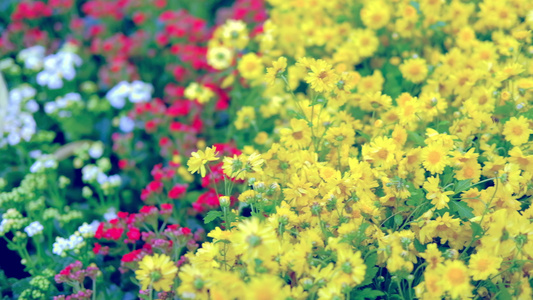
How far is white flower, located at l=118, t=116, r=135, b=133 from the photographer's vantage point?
269 cm

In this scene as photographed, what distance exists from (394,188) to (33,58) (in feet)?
8.27

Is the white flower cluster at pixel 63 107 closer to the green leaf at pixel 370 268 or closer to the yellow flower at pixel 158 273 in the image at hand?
the yellow flower at pixel 158 273

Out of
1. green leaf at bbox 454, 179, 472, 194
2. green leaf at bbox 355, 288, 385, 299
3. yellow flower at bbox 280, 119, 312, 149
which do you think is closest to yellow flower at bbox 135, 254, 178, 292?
green leaf at bbox 355, 288, 385, 299

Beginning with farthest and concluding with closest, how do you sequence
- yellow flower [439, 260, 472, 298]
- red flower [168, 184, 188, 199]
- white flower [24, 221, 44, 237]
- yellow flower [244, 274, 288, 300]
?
1. red flower [168, 184, 188, 199]
2. white flower [24, 221, 44, 237]
3. yellow flower [439, 260, 472, 298]
4. yellow flower [244, 274, 288, 300]

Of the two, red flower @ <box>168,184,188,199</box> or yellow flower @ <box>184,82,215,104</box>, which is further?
yellow flower @ <box>184,82,215,104</box>

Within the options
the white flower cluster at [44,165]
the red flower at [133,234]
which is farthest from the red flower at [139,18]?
the red flower at [133,234]

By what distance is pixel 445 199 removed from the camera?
1.42m

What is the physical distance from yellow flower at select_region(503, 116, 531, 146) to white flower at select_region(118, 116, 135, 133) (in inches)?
74.1

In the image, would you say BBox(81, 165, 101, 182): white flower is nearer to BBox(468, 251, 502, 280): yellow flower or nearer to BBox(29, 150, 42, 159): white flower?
BBox(29, 150, 42, 159): white flower

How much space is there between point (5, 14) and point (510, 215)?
12.5 ft

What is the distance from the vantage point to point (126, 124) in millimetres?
2699

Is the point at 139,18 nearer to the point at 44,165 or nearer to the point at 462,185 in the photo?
the point at 44,165

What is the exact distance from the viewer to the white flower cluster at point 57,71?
289 centimetres

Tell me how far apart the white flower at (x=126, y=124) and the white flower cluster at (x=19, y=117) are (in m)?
0.45
